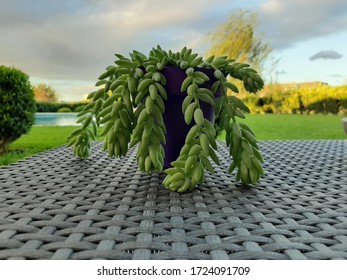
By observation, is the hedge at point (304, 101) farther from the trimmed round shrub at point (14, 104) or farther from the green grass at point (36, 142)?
the trimmed round shrub at point (14, 104)

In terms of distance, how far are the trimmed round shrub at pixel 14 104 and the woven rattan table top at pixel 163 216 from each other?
225 cm

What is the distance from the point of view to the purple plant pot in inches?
29.5

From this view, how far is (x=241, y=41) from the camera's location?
4832 millimetres

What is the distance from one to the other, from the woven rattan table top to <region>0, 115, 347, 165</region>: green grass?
324 cm

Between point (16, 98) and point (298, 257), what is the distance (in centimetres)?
300

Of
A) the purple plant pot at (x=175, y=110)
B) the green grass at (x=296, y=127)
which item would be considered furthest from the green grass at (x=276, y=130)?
the purple plant pot at (x=175, y=110)

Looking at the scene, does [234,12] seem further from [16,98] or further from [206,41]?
[16,98]

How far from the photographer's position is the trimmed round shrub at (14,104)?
2.92m

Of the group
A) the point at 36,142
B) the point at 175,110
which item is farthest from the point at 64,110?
the point at 175,110

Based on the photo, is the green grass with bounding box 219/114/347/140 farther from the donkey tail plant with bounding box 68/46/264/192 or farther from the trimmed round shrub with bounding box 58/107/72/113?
the donkey tail plant with bounding box 68/46/264/192

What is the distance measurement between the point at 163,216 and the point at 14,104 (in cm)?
277

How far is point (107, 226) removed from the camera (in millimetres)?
464

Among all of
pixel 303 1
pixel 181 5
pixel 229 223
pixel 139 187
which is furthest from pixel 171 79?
pixel 303 1
